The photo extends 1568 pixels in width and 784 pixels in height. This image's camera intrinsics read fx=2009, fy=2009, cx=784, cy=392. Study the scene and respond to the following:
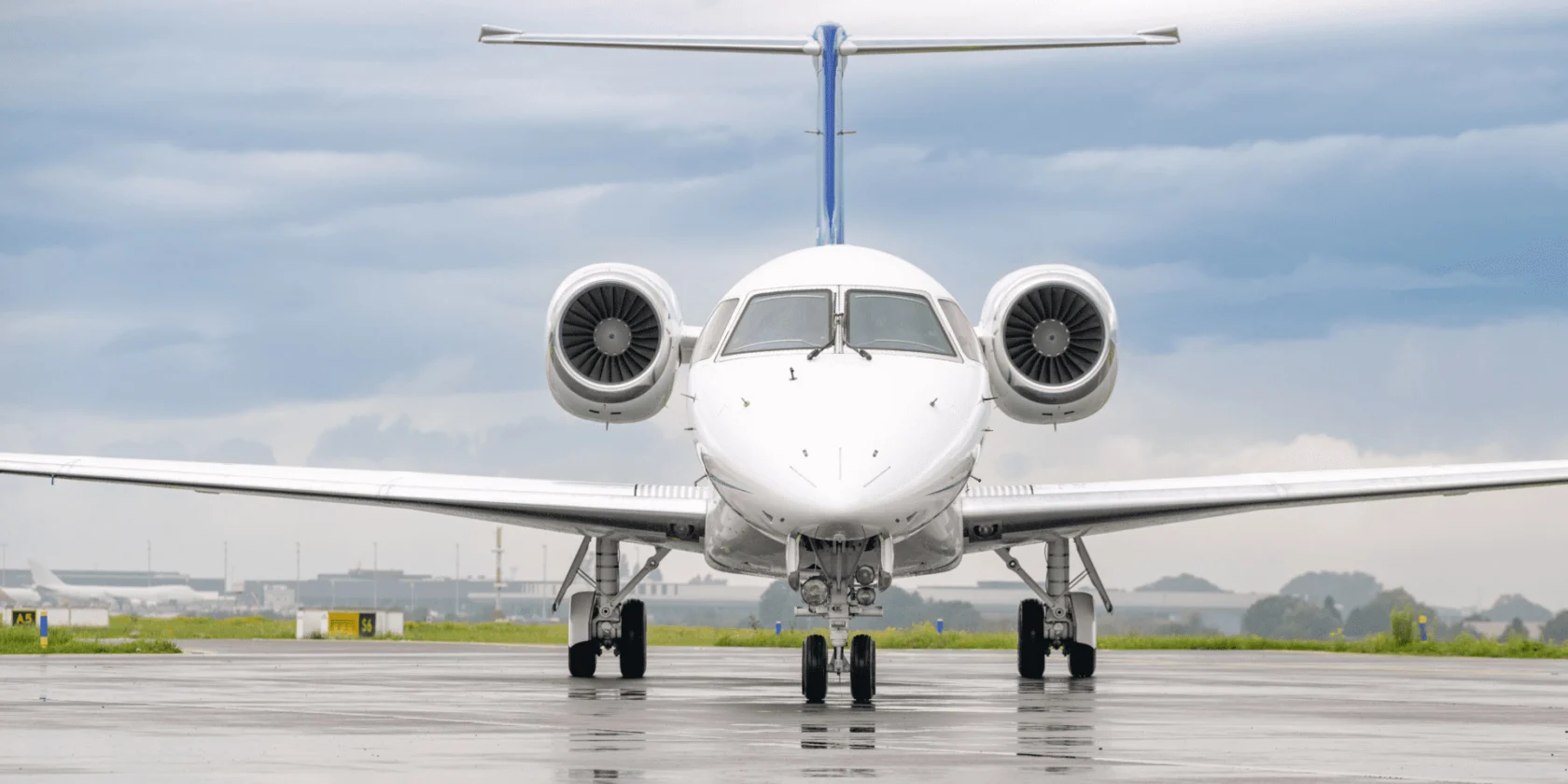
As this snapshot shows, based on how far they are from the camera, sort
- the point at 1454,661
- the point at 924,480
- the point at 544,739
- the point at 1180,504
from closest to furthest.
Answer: the point at 544,739
the point at 924,480
the point at 1180,504
the point at 1454,661

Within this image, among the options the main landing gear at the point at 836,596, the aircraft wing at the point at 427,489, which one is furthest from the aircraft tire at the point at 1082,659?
the main landing gear at the point at 836,596

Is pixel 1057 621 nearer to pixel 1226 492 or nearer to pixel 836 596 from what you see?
pixel 1226 492

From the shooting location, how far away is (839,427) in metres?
14.1

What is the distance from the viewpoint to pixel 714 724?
12938mm

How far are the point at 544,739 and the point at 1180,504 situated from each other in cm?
1016

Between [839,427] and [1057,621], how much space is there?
341 inches

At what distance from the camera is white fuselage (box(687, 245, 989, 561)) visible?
1390 cm

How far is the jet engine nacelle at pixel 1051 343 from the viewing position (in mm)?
20094

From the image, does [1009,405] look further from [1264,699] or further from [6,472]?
[6,472]

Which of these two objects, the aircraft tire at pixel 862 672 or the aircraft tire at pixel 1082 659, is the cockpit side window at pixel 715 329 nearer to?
the aircraft tire at pixel 862 672

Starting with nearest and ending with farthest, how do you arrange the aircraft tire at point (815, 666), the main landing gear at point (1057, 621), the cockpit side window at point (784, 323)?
1. the aircraft tire at point (815, 666)
2. the cockpit side window at point (784, 323)
3. the main landing gear at point (1057, 621)

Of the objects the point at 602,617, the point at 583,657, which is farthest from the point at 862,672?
the point at 583,657

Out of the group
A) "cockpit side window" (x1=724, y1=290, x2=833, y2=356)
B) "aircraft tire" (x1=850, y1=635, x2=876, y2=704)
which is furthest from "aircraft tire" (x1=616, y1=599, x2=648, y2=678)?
"aircraft tire" (x1=850, y1=635, x2=876, y2=704)

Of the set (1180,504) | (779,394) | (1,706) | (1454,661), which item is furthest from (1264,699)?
(1454,661)
